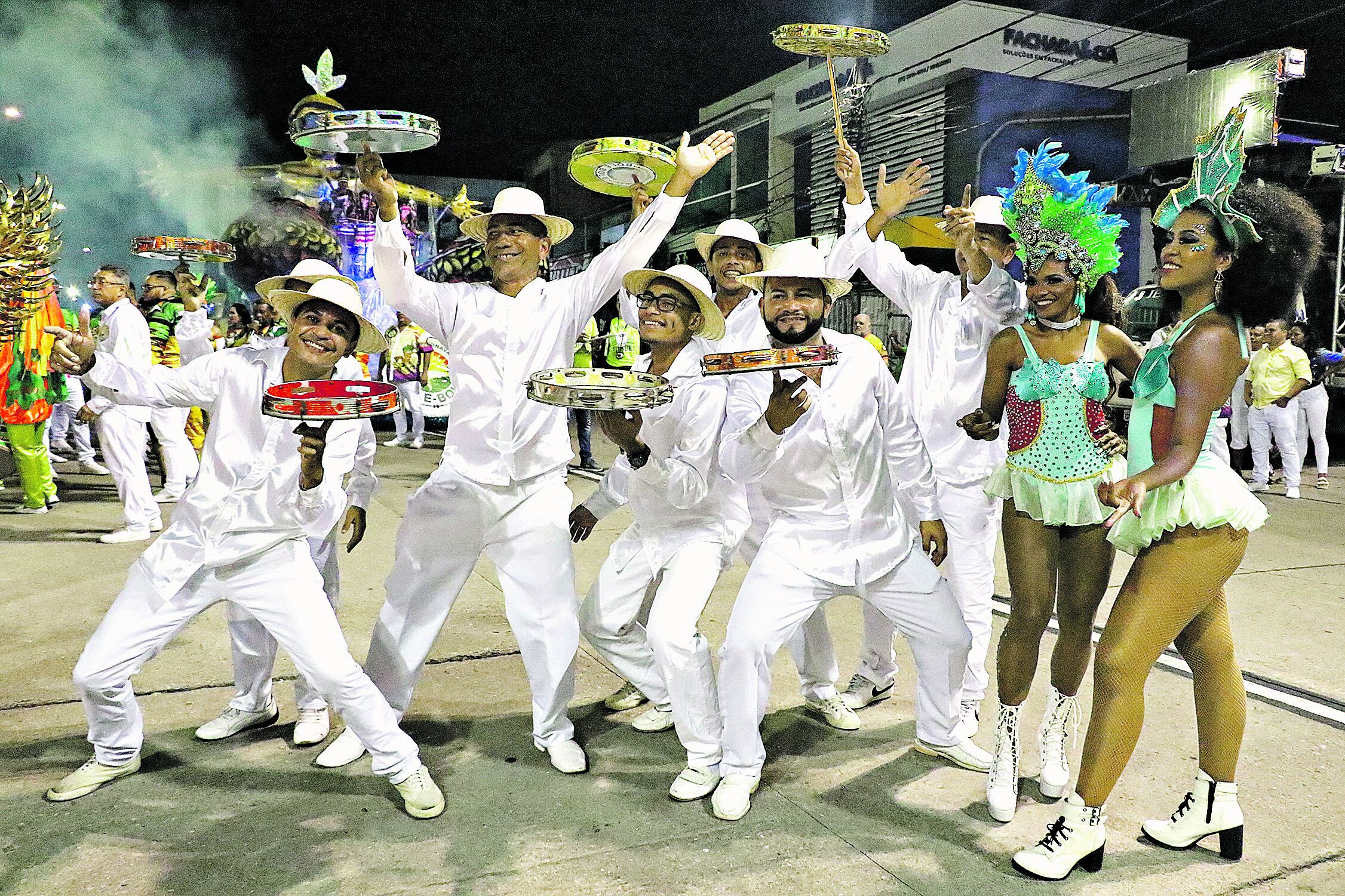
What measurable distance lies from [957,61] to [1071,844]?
62.6 feet

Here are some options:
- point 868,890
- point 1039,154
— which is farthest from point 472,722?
point 1039,154

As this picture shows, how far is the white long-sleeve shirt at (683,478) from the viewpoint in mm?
3588

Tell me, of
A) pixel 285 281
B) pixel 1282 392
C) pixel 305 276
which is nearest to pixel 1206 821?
pixel 305 276

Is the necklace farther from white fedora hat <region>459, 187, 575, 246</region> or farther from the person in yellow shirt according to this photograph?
the person in yellow shirt

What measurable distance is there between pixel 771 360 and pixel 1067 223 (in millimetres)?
1198

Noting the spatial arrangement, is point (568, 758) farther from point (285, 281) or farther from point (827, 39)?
point (827, 39)

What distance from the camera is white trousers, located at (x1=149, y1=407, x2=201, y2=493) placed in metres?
9.03

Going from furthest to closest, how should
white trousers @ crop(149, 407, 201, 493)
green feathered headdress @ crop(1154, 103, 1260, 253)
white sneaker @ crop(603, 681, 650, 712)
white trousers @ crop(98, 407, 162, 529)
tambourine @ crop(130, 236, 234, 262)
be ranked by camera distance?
white trousers @ crop(149, 407, 201, 493), tambourine @ crop(130, 236, 234, 262), white trousers @ crop(98, 407, 162, 529), white sneaker @ crop(603, 681, 650, 712), green feathered headdress @ crop(1154, 103, 1260, 253)

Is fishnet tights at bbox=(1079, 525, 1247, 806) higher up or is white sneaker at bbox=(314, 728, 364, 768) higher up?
fishnet tights at bbox=(1079, 525, 1247, 806)

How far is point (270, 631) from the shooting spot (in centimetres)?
337

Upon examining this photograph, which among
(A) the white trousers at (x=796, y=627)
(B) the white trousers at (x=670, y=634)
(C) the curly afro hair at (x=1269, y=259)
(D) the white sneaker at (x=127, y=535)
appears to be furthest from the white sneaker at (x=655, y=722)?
(D) the white sneaker at (x=127, y=535)

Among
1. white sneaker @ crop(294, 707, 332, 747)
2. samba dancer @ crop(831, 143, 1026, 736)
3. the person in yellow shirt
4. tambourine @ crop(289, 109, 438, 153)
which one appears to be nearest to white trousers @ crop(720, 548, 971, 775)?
samba dancer @ crop(831, 143, 1026, 736)

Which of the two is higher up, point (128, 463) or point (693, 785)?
point (128, 463)

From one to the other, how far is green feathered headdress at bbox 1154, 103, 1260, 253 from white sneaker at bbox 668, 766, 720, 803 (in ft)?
7.99
